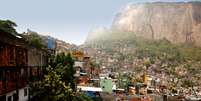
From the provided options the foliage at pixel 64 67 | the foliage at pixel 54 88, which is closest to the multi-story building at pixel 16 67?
the foliage at pixel 54 88

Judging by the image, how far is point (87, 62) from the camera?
9844cm

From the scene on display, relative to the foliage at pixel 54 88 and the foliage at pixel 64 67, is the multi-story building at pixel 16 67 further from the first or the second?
the foliage at pixel 64 67

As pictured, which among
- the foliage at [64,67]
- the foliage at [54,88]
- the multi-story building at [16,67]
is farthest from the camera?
the foliage at [64,67]

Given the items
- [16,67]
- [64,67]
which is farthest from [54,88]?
[64,67]

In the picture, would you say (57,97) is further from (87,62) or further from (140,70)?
(140,70)

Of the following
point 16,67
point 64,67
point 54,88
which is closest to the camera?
point 16,67

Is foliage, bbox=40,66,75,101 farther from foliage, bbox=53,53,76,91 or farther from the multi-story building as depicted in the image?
foliage, bbox=53,53,76,91

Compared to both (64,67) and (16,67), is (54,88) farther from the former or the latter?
(64,67)

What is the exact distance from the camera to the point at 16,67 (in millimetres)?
29609

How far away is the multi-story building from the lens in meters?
25.6

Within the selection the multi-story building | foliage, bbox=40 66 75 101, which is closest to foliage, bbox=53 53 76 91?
→ the multi-story building

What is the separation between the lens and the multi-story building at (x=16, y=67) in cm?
2556

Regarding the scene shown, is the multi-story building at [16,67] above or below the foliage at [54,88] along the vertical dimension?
above

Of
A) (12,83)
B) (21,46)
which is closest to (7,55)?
(12,83)
